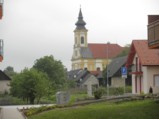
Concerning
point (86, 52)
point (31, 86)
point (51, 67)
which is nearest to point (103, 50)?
point (86, 52)

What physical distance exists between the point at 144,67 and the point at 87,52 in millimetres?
131358

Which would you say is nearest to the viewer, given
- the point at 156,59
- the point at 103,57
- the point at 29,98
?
the point at 156,59

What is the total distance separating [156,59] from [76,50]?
13678 centimetres

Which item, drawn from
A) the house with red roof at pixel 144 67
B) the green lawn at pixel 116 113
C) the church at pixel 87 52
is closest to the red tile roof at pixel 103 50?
the church at pixel 87 52

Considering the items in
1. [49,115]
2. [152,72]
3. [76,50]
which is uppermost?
[76,50]

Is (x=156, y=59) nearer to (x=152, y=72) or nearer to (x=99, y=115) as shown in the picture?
(x=152, y=72)

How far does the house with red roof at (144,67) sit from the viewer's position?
5241 centimetres

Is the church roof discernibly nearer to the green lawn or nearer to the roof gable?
the roof gable

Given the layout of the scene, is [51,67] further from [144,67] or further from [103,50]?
[103,50]

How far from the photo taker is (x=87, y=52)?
609 ft

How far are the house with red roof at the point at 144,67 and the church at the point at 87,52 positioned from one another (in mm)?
119635

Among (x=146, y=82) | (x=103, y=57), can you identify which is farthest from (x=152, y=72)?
(x=103, y=57)

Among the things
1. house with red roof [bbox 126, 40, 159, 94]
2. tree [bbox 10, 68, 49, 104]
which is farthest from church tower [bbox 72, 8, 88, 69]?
tree [bbox 10, 68, 49, 104]

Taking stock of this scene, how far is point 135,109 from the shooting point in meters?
23.0
